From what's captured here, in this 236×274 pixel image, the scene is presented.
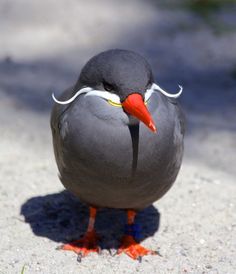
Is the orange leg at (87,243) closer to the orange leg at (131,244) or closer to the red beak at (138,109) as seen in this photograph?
the orange leg at (131,244)

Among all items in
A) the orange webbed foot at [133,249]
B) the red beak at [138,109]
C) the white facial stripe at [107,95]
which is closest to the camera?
the red beak at [138,109]

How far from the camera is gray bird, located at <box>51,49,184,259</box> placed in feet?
12.3

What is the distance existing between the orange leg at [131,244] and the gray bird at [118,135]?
34 cm

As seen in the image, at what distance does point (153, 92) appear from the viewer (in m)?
3.93

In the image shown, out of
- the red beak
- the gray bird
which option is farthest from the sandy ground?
the red beak

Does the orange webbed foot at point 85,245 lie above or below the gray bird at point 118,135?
below

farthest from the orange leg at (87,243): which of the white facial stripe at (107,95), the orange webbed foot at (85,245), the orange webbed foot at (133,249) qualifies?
the white facial stripe at (107,95)

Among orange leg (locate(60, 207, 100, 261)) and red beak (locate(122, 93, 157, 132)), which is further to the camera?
orange leg (locate(60, 207, 100, 261))

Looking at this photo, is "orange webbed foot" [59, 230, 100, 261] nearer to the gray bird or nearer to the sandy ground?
the sandy ground

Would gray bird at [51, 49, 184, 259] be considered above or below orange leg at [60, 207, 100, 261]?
above

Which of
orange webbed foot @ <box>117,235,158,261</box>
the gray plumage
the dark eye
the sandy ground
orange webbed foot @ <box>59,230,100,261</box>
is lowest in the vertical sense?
the sandy ground

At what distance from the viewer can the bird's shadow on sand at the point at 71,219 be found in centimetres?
457

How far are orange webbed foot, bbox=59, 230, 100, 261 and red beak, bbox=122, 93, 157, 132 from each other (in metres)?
1.01

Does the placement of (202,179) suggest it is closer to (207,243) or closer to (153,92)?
(207,243)
